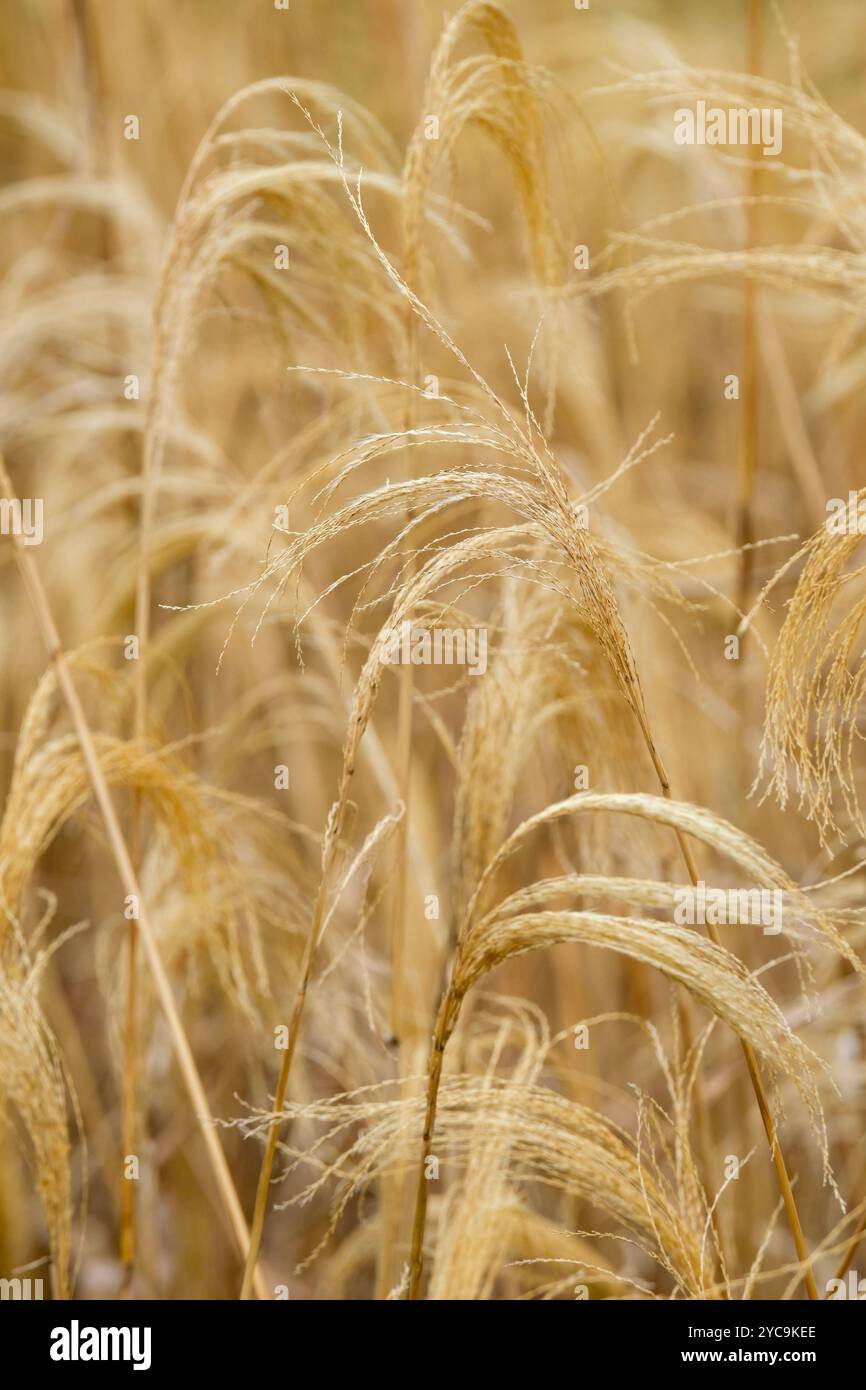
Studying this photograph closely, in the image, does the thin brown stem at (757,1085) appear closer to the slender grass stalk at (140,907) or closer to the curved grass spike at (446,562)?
the curved grass spike at (446,562)

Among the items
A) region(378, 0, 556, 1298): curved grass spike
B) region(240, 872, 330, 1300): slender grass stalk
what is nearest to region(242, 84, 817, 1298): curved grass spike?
region(240, 872, 330, 1300): slender grass stalk

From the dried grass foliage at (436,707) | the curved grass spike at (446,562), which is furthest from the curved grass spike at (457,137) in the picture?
the curved grass spike at (446,562)

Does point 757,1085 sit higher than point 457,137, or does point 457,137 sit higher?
point 457,137

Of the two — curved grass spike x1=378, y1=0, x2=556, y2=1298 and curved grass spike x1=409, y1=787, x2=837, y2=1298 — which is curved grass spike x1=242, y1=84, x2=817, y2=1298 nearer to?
curved grass spike x1=409, y1=787, x2=837, y2=1298

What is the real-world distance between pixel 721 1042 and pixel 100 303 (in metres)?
1.07

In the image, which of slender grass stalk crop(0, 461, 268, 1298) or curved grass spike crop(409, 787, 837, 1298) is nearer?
curved grass spike crop(409, 787, 837, 1298)

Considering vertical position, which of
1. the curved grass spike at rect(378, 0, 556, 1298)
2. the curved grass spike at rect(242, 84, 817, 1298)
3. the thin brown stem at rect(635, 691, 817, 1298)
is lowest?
the thin brown stem at rect(635, 691, 817, 1298)

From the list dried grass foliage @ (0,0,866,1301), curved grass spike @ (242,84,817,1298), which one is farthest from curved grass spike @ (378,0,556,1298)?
curved grass spike @ (242,84,817,1298)

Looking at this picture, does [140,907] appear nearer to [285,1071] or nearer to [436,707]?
[285,1071]

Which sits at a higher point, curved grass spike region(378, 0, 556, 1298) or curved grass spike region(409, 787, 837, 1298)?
curved grass spike region(378, 0, 556, 1298)

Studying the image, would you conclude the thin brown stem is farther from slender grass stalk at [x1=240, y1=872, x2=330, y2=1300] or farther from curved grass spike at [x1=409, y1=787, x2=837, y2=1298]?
slender grass stalk at [x1=240, y1=872, x2=330, y2=1300]

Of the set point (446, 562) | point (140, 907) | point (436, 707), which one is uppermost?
point (436, 707)

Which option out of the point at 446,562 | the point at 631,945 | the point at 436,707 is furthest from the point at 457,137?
the point at 436,707
